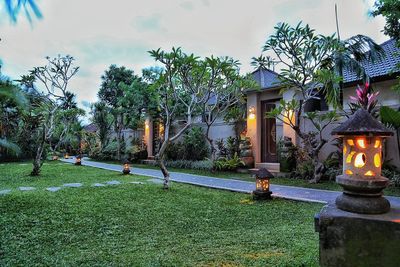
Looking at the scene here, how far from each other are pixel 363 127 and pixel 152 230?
11.7ft

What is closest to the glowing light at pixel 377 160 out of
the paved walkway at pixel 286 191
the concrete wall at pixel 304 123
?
the paved walkway at pixel 286 191

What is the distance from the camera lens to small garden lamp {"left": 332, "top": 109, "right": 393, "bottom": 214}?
7.77 ft

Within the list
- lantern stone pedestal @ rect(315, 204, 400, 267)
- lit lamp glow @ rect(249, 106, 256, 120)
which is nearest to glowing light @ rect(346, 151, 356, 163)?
lantern stone pedestal @ rect(315, 204, 400, 267)

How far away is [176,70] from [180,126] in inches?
400

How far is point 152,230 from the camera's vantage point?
16.2ft

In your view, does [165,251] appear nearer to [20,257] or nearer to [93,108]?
[20,257]

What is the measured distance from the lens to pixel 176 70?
8.43 meters

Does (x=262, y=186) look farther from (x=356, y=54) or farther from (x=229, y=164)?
(x=356, y=54)

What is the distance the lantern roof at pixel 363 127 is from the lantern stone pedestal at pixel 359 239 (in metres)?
0.61

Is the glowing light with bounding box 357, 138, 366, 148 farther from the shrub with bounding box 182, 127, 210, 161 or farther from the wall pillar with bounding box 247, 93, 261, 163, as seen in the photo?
the shrub with bounding box 182, 127, 210, 161

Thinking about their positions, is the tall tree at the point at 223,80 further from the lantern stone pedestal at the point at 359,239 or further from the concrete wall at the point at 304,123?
the lantern stone pedestal at the point at 359,239

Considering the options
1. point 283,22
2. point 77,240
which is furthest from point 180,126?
point 77,240

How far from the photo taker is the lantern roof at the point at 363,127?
2438 mm

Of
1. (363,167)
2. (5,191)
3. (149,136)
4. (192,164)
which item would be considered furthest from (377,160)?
(149,136)
